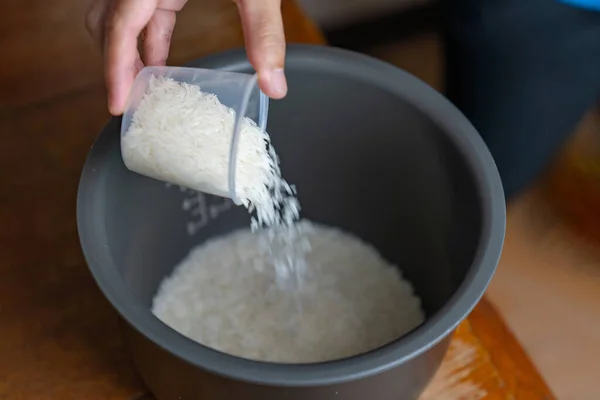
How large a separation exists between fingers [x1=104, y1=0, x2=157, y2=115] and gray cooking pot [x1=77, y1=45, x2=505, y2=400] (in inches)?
1.6

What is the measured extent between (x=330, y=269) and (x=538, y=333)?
1.43 feet

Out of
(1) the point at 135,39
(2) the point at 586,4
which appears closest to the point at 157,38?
(1) the point at 135,39

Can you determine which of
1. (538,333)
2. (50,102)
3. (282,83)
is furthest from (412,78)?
(538,333)

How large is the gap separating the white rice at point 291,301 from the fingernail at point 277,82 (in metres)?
0.24

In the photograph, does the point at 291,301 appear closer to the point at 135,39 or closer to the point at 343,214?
the point at 343,214

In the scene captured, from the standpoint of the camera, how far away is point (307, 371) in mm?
476

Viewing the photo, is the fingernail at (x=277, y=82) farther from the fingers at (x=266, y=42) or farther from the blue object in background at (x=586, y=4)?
the blue object in background at (x=586, y=4)

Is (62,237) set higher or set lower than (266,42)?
lower


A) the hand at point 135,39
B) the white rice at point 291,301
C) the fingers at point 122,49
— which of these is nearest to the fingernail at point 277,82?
the hand at point 135,39

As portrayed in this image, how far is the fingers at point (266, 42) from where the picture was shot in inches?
22.6

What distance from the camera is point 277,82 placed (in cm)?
58

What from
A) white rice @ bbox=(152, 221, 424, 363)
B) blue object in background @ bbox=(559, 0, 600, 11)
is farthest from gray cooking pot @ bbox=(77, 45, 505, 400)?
blue object in background @ bbox=(559, 0, 600, 11)

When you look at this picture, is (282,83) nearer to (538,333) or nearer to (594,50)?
(594,50)

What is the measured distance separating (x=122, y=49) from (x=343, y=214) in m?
0.32
